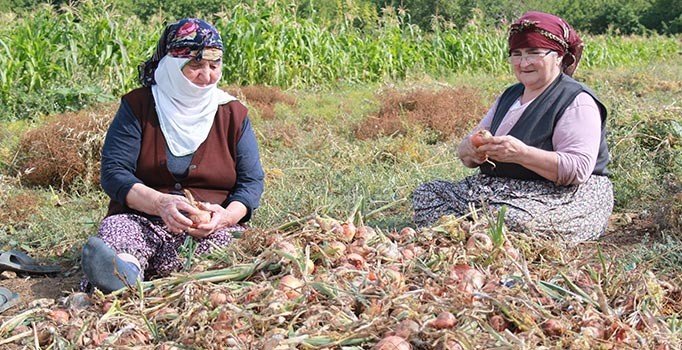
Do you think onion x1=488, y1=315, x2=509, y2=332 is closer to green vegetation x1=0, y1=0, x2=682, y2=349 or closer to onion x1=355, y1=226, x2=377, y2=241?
green vegetation x1=0, y1=0, x2=682, y2=349

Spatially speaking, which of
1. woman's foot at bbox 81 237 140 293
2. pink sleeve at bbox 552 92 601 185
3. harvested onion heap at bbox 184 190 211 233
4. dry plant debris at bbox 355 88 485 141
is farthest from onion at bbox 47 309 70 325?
dry plant debris at bbox 355 88 485 141

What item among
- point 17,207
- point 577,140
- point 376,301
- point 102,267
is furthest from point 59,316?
point 17,207

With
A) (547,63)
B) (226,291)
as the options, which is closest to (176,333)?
(226,291)

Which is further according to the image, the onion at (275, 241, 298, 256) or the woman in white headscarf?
the woman in white headscarf

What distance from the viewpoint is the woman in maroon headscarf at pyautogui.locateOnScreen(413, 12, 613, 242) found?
316cm

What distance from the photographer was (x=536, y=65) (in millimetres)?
3219

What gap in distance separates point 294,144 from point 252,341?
4121 millimetres

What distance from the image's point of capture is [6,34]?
8.16 metres

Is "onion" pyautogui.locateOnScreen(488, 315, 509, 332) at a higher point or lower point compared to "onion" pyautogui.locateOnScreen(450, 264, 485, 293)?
higher

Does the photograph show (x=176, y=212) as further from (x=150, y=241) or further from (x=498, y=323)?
(x=498, y=323)

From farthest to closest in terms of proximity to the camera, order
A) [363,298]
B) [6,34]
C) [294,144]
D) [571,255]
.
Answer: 1. [6,34]
2. [294,144]
3. [571,255]
4. [363,298]

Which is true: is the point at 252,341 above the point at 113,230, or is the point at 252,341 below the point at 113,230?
above

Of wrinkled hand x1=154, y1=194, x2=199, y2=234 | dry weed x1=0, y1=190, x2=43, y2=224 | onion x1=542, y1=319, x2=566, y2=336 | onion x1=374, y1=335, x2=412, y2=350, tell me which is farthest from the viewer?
dry weed x1=0, y1=190, x2=43, y2=224

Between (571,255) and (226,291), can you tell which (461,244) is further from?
(226,291)
